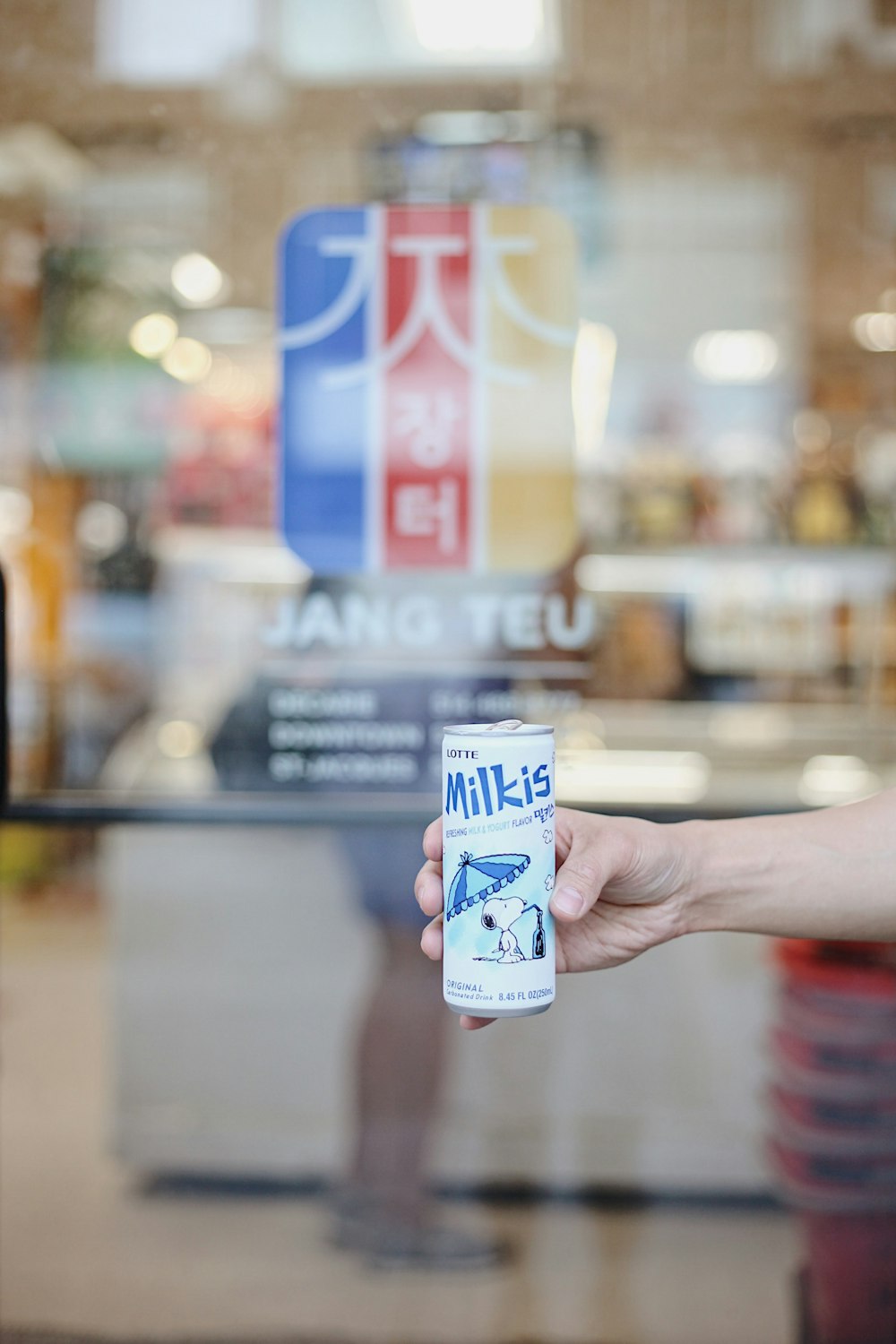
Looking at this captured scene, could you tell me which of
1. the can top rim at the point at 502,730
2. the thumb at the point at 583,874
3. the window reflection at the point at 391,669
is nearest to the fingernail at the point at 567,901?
the thumb at the point at 583,874

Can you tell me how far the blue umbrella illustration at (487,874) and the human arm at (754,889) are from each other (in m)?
0.19

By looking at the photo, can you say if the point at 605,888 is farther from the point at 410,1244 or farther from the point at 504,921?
the point at 410,1244

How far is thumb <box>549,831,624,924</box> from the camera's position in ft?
3.62

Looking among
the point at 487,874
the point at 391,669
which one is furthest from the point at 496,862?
the point at 391,669

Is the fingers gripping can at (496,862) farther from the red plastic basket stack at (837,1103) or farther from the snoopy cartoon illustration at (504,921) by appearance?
the red plastic basket stack at (837,1103)

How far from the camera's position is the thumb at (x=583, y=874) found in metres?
1.10

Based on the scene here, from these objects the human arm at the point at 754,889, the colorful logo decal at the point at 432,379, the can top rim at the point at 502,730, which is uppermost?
the colorful logo decal at the point at 432,379

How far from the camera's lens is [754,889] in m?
1.31

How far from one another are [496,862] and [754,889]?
1.13ft

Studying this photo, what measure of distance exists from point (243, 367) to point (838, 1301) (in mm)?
1787

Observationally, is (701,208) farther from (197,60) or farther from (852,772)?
(852,772)

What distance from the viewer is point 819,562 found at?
2.74m

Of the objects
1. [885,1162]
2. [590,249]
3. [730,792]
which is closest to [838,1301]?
[885,1162]

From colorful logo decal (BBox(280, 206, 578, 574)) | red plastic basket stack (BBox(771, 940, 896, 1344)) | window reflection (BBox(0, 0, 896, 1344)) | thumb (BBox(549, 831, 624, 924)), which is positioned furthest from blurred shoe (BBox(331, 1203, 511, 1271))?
thumb (BBox(549, 831, 624, 924))
